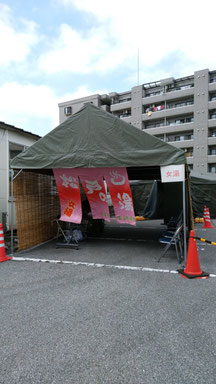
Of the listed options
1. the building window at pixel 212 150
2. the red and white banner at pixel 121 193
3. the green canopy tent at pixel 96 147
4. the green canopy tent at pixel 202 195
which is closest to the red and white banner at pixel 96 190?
the red and white banner at pixel 121 193

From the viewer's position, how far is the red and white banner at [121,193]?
5910mm

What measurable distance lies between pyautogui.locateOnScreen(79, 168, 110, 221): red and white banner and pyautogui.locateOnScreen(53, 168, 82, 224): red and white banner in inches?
9.6

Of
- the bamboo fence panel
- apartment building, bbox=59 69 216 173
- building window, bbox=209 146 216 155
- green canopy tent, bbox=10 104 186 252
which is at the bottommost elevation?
the bamboo fence panel

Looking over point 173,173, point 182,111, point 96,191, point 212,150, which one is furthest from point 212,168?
point 173,173

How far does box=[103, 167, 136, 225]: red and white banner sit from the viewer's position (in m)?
5.91

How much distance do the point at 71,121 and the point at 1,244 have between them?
10.7 ft

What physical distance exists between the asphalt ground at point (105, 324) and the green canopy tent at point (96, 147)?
7.30ft

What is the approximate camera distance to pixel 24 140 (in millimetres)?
8805

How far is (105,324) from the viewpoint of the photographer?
2719 millimetres

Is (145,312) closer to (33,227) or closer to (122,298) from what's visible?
(122,298)

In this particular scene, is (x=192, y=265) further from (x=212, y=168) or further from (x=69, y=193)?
(x=212, y=168)

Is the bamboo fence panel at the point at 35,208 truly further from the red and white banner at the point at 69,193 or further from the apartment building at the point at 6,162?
the apartment building at the point at 6,162

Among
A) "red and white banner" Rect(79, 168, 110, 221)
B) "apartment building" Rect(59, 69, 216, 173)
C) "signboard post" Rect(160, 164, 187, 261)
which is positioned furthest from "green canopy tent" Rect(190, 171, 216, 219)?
"apartment building" Rect(59, 69, 216, 173)

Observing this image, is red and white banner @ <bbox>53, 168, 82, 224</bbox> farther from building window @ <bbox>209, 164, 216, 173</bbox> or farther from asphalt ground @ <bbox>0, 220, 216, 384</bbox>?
building window @ <bbox>209, 164, 216, 173</bbox>
